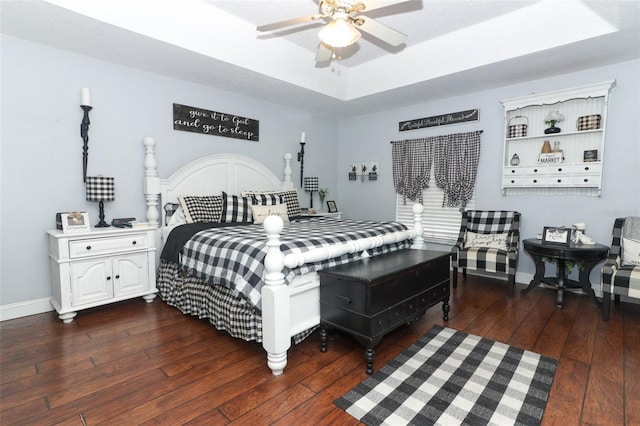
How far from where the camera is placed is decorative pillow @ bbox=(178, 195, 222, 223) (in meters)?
3.58

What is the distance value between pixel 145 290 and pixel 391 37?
10.4ft

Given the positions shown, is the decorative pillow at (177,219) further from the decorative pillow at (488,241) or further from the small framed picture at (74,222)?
the decorative pillow at (488,241)

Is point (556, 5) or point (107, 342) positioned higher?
point (556, 5)

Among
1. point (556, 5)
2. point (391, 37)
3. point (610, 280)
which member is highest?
point (556, 5)

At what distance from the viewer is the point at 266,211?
366 centimetres

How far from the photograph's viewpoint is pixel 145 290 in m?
3.28

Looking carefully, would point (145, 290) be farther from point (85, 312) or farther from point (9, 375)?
point (9, 375)

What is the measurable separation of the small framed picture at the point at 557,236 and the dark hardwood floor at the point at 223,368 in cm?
64

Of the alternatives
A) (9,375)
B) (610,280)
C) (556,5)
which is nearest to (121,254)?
(9,375)

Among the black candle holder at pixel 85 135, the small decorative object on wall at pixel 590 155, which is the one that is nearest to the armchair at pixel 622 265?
the small decorative object on wall at pixel 590 155

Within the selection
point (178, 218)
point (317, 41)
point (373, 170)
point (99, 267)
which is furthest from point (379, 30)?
point (373, 170)

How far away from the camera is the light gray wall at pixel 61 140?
2.87 meters

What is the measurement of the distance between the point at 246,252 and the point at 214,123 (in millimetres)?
2492

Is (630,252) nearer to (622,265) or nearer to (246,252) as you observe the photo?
(622,265)
